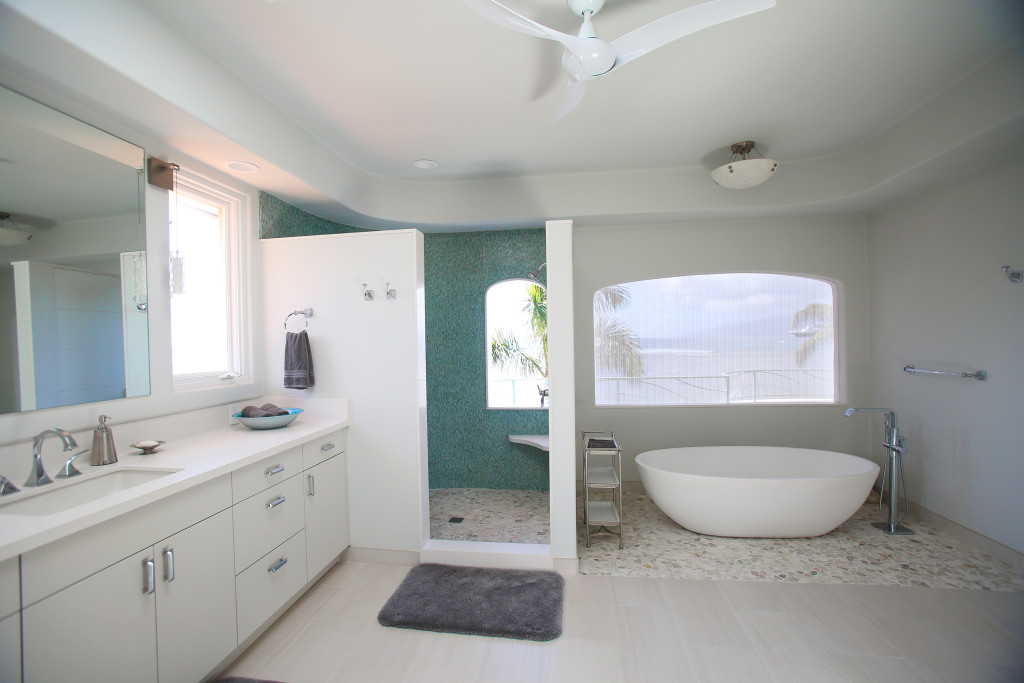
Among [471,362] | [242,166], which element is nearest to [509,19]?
[242,166]

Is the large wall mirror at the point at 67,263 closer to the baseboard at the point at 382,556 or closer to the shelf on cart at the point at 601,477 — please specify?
the baseboard at the point at 382,556

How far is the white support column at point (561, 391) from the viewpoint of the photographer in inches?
107

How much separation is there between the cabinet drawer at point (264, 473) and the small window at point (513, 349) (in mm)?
2116

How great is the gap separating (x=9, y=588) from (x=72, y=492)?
26.3 inches

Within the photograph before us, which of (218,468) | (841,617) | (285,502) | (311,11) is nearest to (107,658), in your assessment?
(218,468)

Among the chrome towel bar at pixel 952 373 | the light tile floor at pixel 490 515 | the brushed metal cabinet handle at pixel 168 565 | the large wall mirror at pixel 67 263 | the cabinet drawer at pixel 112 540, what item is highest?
the large wall mirror at pixel 67 263

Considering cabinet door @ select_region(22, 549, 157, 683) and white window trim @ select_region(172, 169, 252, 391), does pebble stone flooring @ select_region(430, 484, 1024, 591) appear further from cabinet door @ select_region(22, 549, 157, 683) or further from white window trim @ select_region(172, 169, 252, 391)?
cabinet door @ select_region(22, 549, 157, 683)

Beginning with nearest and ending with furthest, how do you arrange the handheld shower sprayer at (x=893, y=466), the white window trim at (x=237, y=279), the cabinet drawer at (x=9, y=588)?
the cabinet drawer at (x=9, y=588)
the white window trim at (x=237, y=279)
the handheld shower sprayer at (x=893, y=466)

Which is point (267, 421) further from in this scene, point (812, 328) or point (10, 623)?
point (812, 328)

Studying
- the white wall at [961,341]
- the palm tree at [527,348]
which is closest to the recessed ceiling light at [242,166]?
the palm tree at [527,348]

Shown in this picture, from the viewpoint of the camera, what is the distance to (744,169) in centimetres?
306

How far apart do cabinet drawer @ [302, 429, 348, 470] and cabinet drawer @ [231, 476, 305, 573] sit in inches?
4.8

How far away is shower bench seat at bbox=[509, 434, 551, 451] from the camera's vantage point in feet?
12.3

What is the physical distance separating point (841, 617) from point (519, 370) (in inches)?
110
